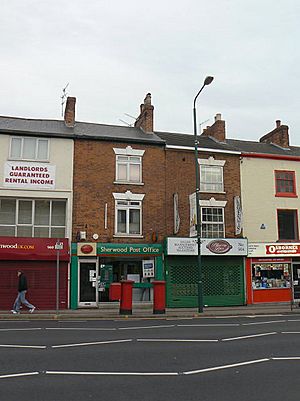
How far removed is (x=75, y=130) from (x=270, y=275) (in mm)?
12985

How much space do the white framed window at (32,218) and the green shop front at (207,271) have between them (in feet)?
17.9

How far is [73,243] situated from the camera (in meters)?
23.0

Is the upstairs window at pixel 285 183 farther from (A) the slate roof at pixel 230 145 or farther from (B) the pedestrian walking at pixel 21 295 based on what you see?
(B) the pedestrian walking at pixel 21 295

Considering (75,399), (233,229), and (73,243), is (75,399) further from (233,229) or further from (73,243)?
(233,229)

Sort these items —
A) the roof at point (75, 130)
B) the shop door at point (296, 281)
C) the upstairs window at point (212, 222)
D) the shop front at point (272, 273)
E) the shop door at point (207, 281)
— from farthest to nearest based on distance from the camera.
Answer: the shop door at point (296, 281) < the shop front at point (272, 273) < the upstairs window at point (212, 222) < the shop door at point (207, 281) < the roof at point (75, 130)

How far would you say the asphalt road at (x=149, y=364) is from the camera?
22.6 feet

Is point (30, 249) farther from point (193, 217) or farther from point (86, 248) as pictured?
point (193, 217)

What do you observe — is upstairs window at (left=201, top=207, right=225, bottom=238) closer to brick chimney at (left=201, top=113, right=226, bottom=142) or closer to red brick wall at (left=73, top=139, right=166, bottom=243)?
red brick wall at (left=73, top=139, right=166, bottom=243)

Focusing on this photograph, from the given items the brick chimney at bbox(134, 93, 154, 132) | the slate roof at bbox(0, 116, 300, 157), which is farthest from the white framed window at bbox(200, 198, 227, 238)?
the brick chimney at bbox(134, 93, 154, 132)

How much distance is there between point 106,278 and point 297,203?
11.7m

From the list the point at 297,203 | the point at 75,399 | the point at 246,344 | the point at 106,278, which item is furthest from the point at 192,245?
the point at 75,399

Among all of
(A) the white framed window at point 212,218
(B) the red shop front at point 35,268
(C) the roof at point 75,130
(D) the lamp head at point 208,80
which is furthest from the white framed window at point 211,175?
(B) the red shop front at point 35,268

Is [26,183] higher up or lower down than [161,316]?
higher up

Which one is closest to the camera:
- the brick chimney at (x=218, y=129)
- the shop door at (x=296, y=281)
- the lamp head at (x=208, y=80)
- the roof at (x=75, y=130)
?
the lamp head at (x=208, y=80)
